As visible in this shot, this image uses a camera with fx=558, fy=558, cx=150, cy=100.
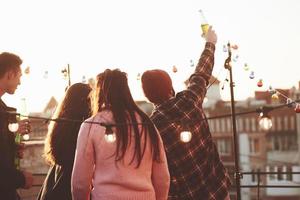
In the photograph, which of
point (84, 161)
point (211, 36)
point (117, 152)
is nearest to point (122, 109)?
point (117, 152)

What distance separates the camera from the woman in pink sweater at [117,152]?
9.73 ft

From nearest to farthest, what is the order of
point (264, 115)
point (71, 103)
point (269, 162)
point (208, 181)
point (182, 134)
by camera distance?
1. point (264, 115)
2. point (182, 134)
3. point (208, 181)
4. point (71, 103)
5. point (269, 162)

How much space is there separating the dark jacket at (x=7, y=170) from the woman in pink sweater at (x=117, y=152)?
58 cm

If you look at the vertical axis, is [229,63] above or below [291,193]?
above

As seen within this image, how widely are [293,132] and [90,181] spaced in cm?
5188

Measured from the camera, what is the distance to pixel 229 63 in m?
4.59

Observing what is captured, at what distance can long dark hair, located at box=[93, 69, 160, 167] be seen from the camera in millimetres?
2984

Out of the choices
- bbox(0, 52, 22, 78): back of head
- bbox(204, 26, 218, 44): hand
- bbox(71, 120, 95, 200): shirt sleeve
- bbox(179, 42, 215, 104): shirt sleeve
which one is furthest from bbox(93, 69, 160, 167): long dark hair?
bbox(204, 26, 218, 44): hand

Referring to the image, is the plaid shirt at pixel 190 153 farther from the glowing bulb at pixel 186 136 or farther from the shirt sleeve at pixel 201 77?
the glowing bulb at pixel 186 136

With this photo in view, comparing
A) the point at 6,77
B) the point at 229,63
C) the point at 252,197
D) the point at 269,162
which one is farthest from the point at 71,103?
the point at 269,162

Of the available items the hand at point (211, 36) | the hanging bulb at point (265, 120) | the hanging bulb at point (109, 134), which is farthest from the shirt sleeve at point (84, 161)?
the hand at point (211, 36)

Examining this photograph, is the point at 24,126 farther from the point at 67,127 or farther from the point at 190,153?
the point at 190,153

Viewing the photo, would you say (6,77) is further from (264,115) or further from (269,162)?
(269,162)

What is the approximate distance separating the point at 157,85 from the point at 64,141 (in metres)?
0.72
